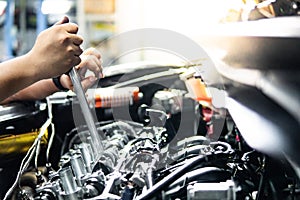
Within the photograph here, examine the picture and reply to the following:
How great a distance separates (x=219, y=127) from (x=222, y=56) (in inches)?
13.2

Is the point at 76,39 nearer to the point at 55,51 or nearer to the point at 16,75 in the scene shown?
the point at 55,51

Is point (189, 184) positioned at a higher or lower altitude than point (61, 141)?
higher

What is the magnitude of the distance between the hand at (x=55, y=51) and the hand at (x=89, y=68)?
0.67 feet

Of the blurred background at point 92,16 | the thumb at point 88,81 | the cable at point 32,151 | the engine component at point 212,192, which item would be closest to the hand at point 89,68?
the thumb at point 88,81

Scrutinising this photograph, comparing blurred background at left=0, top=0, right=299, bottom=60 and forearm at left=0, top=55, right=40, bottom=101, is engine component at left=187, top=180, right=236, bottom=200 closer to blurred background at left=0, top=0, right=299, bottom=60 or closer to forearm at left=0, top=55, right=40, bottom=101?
forearm at left=0, top=55, right=40, bottom=101

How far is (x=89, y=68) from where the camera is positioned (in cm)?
121

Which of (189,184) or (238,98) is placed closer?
(189,184)

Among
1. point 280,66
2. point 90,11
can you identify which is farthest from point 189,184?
point 90,11

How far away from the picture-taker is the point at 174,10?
4145 mm

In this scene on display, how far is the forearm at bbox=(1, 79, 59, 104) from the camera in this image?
129cm

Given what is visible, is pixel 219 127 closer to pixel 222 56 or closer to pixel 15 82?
pixel 222 56

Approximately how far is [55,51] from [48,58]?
0.02 m

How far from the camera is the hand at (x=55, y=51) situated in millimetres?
951

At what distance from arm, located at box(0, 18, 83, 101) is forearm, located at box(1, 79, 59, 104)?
28 centimetres
